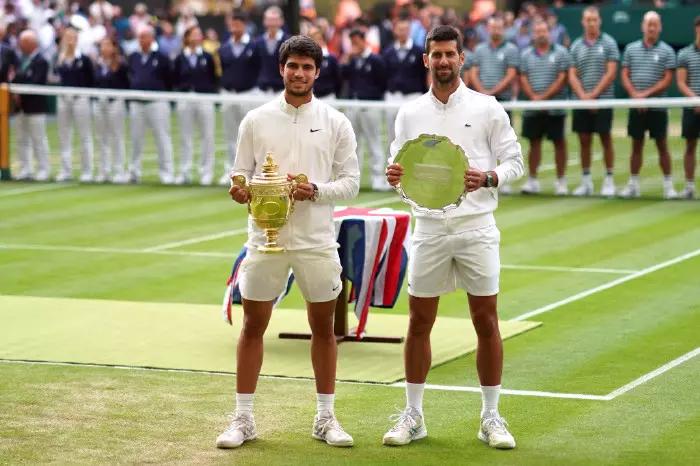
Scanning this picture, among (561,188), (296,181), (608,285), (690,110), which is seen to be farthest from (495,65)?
(296,181)

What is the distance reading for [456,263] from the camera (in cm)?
862

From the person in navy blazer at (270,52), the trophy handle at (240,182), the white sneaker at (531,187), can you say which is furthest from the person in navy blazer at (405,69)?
the trophy handle at (240,182)

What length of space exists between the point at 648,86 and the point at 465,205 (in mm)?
13020

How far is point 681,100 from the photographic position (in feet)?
65.1

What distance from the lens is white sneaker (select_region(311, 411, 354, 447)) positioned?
28.0 ft

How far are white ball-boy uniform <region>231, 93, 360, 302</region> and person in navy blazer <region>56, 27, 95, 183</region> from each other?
1534 cm

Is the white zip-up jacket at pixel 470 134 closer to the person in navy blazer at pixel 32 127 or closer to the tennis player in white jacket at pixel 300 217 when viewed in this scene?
the tennis player in white jacket at pixel 300 217

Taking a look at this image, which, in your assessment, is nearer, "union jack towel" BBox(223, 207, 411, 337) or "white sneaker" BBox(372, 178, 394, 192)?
"union jack towel" BBox(223, 207, 411, 337)

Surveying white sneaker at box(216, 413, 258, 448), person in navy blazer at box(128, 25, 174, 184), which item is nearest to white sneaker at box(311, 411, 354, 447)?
white sneaker at box(216, 413, 258, 448)

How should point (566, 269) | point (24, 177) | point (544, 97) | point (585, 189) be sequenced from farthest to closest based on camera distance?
1. point (24, 177)
2. point (544, 97)
3. point (585, 189)
4. point (566, 269)

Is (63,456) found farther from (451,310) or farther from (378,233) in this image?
(451,310)

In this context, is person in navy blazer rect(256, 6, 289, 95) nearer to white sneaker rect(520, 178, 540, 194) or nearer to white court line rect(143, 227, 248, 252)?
white sneaker rect(520, 178, 540, 194)

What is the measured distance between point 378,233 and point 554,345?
1590 mm

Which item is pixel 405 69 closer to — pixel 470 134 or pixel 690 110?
pixel 690 110
